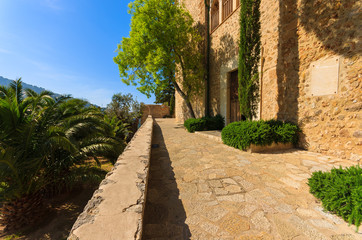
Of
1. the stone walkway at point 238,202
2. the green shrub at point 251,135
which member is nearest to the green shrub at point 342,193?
the stone walkway at point 238,202

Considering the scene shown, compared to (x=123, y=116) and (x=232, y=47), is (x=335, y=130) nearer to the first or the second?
(x=232, y=47)

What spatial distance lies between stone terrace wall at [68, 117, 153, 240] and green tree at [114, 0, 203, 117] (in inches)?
302

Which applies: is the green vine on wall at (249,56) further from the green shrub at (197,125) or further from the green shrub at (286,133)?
the green shrub at (197,125)

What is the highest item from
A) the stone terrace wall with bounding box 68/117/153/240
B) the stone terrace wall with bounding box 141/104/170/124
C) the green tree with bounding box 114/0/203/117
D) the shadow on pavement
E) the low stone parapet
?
the green tree with bounding box 114/0/203/117

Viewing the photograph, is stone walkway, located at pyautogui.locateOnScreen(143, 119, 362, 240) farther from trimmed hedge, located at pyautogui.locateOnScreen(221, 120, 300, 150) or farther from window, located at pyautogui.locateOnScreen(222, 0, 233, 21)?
window, located at pyautogui.locateOnScreen(222, 0, 233, 21)

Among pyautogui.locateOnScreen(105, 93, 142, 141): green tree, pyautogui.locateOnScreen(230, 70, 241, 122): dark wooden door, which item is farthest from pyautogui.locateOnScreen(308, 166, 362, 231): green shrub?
pyautogui.locateOnScreen(105, 93, 142, 141): green tree

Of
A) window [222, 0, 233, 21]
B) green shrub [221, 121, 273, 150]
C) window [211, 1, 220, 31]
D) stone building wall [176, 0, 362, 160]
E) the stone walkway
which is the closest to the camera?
the stone walkway

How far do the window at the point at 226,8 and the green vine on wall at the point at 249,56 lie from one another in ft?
7.65

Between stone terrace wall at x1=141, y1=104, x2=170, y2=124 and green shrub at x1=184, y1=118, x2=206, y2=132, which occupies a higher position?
stone terrace wall at x1=141, y1=104, x2=170, y2=124

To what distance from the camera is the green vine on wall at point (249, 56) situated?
5.80 m

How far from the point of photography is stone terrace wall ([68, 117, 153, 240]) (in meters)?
1.25

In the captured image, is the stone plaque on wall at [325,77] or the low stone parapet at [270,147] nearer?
the stone plaque on wall at [325,77]

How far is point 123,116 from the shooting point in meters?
17.2

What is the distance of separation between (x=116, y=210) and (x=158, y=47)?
9.49 m
